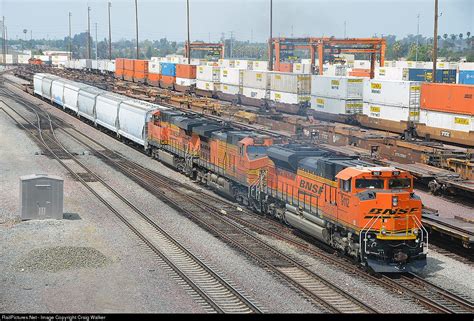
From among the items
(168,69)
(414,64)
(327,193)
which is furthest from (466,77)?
(168,69)

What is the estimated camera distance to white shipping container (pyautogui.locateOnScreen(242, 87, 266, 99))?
61.1 metres

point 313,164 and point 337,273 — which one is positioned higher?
point 313,164

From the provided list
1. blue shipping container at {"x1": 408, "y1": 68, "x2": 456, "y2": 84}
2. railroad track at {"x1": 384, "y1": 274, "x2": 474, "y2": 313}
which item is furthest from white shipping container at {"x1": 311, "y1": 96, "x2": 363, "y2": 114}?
railroad track at {"x1": 384, "y1": 274, "x2": 474, "y2": 313}

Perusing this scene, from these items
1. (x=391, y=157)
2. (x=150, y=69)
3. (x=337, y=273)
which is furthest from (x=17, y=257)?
(x=150, y=69)

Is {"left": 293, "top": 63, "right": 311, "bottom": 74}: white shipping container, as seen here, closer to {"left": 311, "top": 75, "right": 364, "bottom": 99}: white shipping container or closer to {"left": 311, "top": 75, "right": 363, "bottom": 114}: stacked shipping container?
{"left": 311, "top": 75, "right": 363, "bottom": 114}: stacked shipping container

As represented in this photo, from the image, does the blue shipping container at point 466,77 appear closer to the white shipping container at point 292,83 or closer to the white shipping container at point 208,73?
the white shipping container at point 292,83

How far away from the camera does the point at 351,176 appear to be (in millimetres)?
17391

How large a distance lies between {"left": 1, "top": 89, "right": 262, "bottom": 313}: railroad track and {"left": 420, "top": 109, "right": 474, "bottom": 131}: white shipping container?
18.8 meters

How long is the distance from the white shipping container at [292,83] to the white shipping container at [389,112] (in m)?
8.78

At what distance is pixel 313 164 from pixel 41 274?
8.45m

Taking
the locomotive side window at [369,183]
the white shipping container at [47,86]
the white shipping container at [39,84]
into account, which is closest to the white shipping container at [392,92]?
the locomotive side window at [369,183]

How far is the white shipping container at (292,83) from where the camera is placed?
176 feet

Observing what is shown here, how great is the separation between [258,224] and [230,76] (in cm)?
4640

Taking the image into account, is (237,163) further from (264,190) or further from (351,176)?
(351,176)
